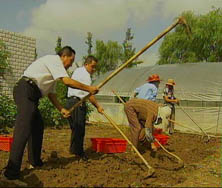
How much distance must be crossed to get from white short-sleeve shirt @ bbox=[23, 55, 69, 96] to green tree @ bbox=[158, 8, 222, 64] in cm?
A: 1688

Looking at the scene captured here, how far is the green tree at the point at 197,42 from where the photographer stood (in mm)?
20516

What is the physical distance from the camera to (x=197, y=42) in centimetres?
2116

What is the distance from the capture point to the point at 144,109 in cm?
516

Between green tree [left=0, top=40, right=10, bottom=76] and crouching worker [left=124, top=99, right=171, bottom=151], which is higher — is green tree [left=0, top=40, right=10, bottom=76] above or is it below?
above

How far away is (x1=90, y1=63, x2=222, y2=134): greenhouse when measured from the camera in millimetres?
10102

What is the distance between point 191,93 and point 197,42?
38.1 feet

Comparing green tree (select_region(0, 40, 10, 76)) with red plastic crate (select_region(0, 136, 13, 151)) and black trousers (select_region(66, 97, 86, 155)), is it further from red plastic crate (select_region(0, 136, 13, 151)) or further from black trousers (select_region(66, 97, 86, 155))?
black trousers (select_region(66, 97, 86, 155))

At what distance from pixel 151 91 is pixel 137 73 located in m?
8.08

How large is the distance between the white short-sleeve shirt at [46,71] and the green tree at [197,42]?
1688cm

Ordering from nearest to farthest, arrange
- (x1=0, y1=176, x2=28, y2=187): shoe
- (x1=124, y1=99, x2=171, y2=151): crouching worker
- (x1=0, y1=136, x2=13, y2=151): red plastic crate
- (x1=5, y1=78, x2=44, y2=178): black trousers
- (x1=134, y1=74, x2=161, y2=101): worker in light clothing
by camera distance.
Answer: (x1=0, y1=176, x2=28, y2=187): shoe < (x1=5, y1=78, x2=44, y2=178): black trousers < (x1=124, y1=99, x2=171, y2=151): crouching worker < (x1=0, y1=136, x2=13, y2=151): red plastic crate < (x1=134, y1=74, x2=161, y2=101): worker in light clothing

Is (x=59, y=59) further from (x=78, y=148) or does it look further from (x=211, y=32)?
(x=211, y=32)

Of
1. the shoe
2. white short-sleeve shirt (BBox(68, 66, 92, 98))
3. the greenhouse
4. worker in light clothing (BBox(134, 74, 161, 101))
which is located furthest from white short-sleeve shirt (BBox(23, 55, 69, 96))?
the greenhouse

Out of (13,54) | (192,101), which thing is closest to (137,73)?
(192,101)

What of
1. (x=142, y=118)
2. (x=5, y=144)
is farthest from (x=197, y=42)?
(x=5, y=144)
